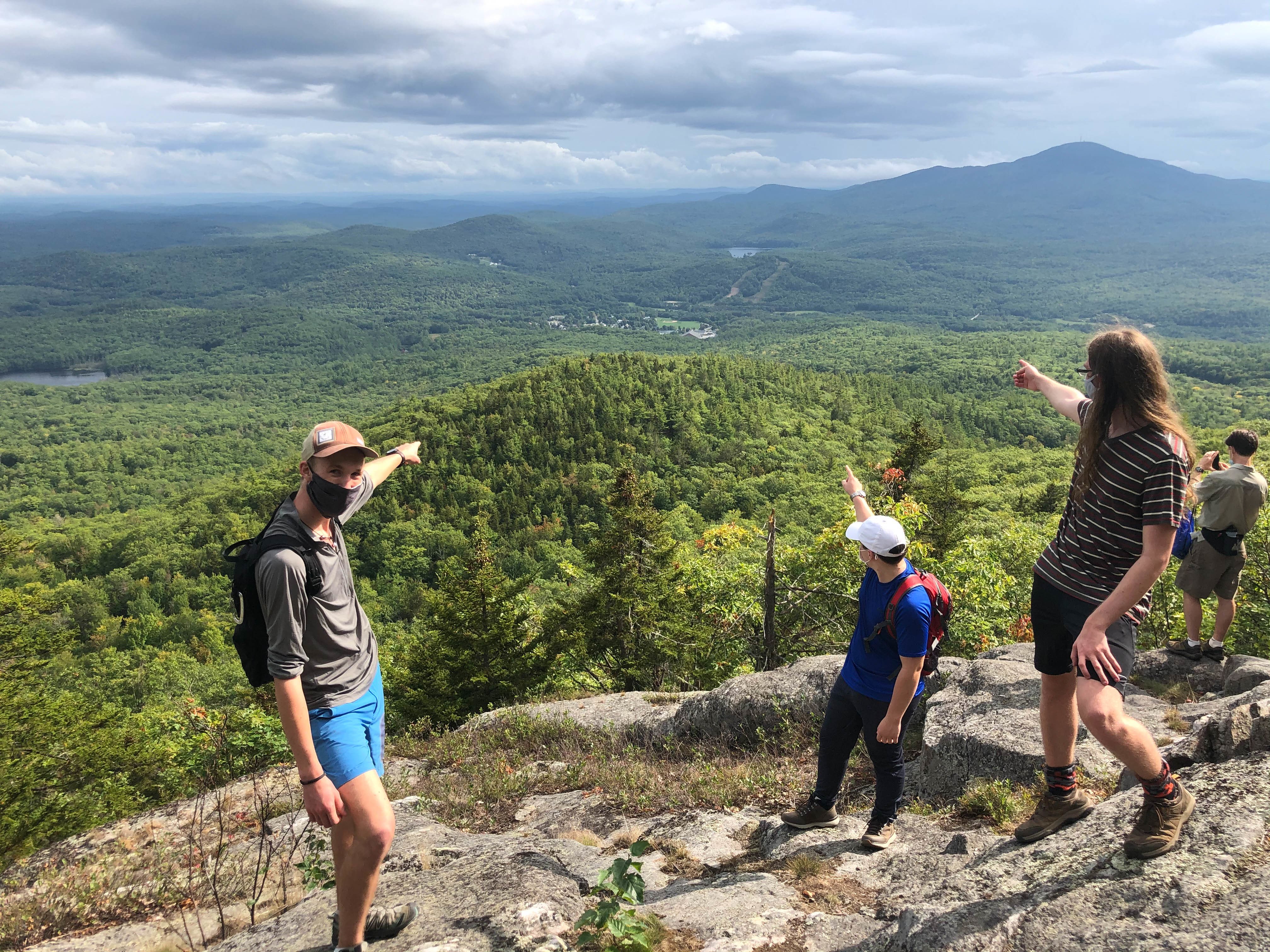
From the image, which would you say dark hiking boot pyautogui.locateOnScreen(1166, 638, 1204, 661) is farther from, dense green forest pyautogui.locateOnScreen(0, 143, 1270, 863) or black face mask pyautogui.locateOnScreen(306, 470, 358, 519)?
black face mask pyautogui.locateOnScreen(306, 470, 358, 519)

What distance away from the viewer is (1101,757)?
5207 millimetres

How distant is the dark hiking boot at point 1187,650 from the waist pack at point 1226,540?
3.63 ft

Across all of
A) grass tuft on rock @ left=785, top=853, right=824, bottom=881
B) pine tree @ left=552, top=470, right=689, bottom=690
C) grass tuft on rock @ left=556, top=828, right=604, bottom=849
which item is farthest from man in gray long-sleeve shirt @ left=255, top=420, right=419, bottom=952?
pine tree @ left=552, top=470, right=689, bottom=690

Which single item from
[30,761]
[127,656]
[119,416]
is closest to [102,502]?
[119,416]

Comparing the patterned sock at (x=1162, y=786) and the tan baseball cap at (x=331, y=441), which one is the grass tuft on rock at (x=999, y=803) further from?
the tan baseball cap at (x=331, y=441)

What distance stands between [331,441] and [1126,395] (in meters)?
3.94

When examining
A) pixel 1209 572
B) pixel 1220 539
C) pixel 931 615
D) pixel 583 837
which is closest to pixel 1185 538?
pixel 931 615

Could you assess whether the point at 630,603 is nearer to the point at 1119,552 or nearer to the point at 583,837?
the point at 583,837

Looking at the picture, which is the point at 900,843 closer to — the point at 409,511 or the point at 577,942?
the point at 577,942

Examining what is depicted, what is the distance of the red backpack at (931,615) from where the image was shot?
14.2 feet

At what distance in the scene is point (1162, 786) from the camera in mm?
3275

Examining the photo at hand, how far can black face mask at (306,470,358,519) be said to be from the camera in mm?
3623

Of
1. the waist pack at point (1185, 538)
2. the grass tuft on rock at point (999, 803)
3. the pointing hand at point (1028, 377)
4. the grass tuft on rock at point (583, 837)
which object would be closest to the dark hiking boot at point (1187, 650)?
the grass tuft on rock at point (999, 803)

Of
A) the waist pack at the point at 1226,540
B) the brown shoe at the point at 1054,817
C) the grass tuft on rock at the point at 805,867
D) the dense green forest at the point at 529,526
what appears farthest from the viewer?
the dense green forest at the point at 529,526
